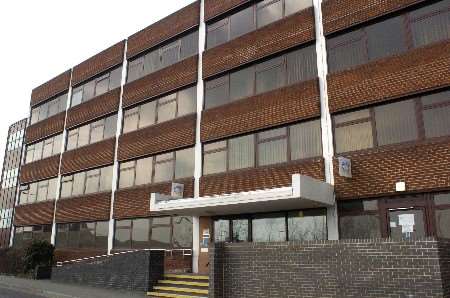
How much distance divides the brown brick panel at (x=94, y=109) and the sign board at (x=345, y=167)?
51.5ft

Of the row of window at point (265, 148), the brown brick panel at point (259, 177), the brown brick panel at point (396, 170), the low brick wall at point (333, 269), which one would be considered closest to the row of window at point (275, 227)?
the brown brick panel at point (259, 177)

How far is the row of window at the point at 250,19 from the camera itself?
19.0 meters

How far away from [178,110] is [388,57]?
10.9 meters

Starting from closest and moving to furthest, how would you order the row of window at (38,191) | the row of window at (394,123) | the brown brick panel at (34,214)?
1. the row of window at (394,123)
2. the brown brick panel at (34,214)
3. the row of window at (38,191)

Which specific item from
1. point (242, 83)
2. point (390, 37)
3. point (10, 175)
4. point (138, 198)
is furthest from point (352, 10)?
point (10, 175)

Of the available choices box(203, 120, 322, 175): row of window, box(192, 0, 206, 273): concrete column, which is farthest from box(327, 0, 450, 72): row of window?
box(192, 0, 206, 273): concrete column

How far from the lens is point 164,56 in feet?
80.9

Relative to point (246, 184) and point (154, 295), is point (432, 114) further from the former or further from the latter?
point (154, 295)

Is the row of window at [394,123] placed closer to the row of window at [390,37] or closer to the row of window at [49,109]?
the row of window at [390,37]

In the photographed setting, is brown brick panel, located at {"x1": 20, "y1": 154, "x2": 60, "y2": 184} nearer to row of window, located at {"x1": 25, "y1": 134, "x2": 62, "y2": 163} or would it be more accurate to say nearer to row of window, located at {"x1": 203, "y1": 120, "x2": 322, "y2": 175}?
→ row of window, located at {"x1": 25, "y1": 134, "x2": 62, "y2": 163}

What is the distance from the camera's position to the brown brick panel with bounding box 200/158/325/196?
639 inches

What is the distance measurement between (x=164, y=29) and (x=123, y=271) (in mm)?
13486

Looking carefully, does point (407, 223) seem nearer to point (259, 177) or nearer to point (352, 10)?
point (259, 177)

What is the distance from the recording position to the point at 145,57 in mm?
25984
